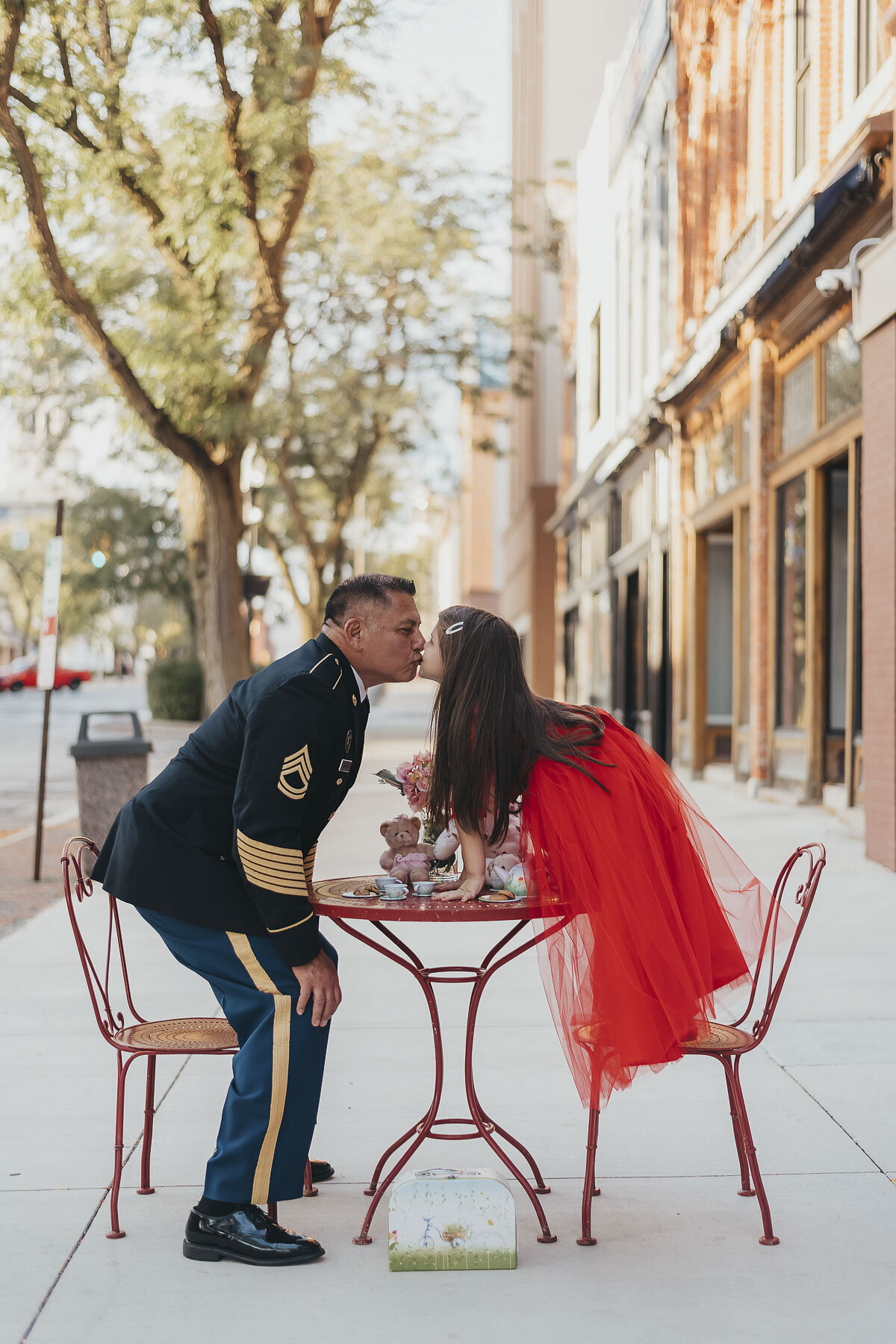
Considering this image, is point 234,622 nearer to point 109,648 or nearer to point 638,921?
point 638,921

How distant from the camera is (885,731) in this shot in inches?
389

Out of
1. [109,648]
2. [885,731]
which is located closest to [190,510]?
[885,731]

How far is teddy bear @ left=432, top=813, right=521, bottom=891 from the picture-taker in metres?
3.92

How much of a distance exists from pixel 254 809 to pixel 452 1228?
1187 millimetres

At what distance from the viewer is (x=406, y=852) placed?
408cm

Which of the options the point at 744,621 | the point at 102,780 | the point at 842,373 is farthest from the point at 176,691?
the point at 842,373

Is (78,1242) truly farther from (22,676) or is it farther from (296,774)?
(22,676)

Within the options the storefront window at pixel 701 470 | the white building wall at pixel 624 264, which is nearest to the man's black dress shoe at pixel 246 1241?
the storefront window at pixel 701 470

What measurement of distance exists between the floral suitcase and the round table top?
0.68 meters

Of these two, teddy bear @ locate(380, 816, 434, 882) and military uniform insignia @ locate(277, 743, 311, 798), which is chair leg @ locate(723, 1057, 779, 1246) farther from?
military uniform insignia @ locate(277, 743, 311, 798)

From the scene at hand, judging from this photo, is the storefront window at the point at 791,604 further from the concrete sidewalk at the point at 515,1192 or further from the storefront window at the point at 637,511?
the storefront window at the point at 637,511

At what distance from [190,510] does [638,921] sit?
2024cm

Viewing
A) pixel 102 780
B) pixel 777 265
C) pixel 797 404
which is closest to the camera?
pixel 102 780

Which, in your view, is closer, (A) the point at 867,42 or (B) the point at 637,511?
(A) the point at 867,42
